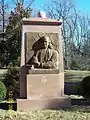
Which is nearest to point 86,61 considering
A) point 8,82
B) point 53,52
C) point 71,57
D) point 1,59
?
point 71,57

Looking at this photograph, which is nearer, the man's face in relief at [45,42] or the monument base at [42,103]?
the monument base at [42,103]

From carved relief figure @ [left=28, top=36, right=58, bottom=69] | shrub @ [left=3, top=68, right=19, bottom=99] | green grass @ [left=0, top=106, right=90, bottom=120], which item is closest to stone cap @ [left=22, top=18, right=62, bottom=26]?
carved relief figure @ [left=28, top=36, right=58, bottom=69]

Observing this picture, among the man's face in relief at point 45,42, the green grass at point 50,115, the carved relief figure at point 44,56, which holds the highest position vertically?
the man's face in relief at point 45,42

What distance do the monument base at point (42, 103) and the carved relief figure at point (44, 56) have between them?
1005 mm

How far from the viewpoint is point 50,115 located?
8.47m

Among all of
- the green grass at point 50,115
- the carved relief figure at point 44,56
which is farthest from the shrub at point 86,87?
the green grass at point 50,115

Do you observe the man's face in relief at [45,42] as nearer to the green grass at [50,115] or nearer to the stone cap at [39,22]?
the stone cap at [39,22]

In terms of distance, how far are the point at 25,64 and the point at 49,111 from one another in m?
1.71

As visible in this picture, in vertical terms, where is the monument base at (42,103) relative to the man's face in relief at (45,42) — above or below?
below

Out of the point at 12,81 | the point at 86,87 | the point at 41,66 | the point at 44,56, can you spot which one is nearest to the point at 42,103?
the point at 41,66

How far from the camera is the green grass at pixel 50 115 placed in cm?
806

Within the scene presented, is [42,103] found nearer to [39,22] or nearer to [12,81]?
[39,22]

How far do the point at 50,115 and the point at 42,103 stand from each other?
1225 mm

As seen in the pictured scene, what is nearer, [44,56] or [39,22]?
[44,56]
